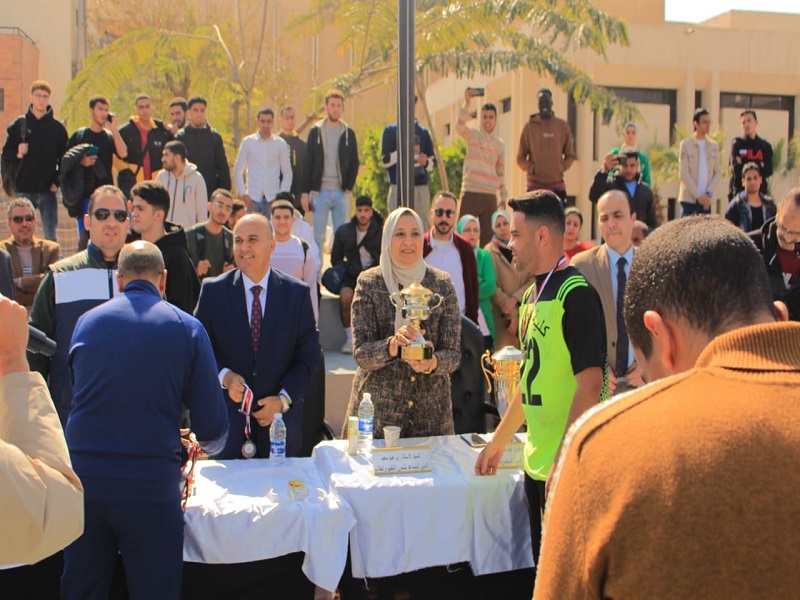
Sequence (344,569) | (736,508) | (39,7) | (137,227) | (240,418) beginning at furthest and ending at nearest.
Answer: (39,7)
(137,227)
(240,418)
(344,569)
(736,508)

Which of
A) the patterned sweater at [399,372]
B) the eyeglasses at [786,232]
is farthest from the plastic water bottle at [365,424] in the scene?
the eyeglasses at [786,232]

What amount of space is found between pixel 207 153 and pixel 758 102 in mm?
26402

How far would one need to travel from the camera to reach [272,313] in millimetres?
4301

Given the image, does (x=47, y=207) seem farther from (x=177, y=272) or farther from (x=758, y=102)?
(x=758, y=102)

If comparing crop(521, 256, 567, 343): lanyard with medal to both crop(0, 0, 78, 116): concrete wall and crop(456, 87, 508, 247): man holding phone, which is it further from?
crop(0, 0, 78, 116): concrete wall

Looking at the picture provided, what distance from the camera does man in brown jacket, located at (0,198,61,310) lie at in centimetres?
659

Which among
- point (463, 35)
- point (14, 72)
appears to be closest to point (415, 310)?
point (463, 35)

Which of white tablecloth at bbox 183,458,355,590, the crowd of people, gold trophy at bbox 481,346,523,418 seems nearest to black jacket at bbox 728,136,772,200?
the crowd of people

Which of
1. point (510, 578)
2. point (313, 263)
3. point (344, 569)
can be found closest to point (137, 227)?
point (313, 263)

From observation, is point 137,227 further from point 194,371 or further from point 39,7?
point 39,7

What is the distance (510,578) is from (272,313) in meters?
1.79

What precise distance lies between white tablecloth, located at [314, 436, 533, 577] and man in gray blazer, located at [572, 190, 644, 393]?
171 cm

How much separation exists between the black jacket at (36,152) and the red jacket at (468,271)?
473 centimetres

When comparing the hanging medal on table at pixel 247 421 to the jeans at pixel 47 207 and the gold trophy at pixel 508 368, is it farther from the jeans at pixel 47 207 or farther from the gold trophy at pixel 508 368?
the jeans at pixel 47 207
